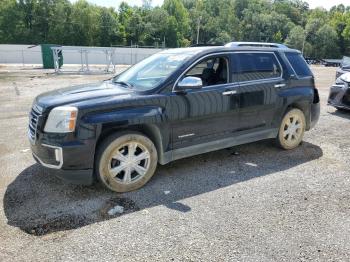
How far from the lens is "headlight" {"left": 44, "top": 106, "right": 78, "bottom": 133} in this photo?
3.70 meters

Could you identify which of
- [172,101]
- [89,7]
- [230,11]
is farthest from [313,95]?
[230,11]

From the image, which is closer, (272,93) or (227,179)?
(227,179)

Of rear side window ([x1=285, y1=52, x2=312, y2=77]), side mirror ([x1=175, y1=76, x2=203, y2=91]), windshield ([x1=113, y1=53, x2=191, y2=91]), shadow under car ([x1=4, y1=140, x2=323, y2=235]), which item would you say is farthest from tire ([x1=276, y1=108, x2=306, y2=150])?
windshield ([x1=113, y1=53, x2=191, y2=91])

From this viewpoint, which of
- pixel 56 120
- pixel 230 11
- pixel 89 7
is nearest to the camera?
pixel 56 120

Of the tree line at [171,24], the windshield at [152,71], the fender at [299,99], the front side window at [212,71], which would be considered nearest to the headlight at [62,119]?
the windshield at [152,71]

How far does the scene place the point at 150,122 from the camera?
412cm

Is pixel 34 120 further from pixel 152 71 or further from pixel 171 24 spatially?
pixel 171 24

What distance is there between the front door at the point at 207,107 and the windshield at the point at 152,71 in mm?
257

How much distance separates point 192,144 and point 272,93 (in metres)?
1.72

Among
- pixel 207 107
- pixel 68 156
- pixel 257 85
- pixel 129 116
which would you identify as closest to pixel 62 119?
pixel 68 156

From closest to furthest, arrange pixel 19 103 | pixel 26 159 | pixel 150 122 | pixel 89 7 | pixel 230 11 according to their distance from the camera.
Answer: pixel 150 122
pixel 26 159
pixel 19 103
pixel 89 7
pixel 230 11

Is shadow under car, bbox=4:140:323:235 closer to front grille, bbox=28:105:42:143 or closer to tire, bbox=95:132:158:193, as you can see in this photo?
tire, bbox=95:132:158:193

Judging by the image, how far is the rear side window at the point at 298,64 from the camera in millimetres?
5707

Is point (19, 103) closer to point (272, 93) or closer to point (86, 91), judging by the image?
point (86, 91)
